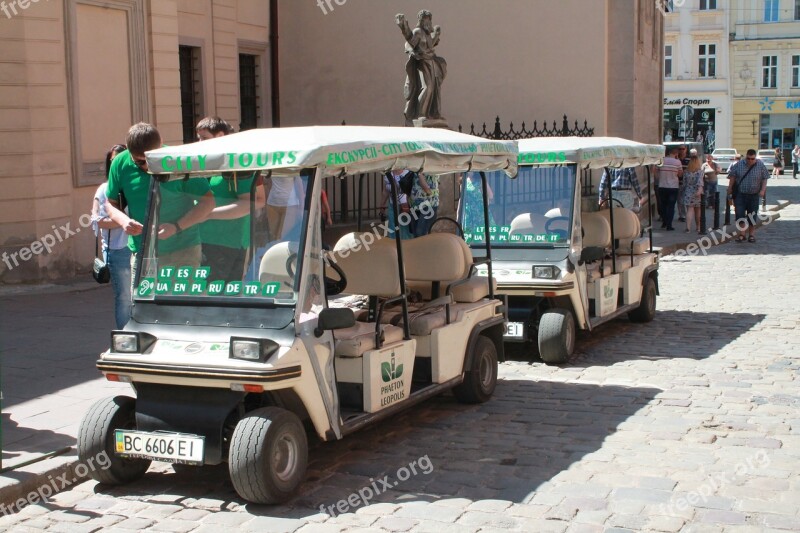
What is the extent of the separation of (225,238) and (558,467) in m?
2.42

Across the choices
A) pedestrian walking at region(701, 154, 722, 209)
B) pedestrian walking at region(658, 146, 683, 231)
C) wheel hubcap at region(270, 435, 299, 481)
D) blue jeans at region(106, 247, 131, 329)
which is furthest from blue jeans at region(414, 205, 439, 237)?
pedestrian walking at region(701, 154, 722, 209)

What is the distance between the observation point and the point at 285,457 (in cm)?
563

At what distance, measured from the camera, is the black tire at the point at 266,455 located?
17.6 feet

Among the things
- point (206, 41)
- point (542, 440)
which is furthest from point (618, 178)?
point (206, 41)

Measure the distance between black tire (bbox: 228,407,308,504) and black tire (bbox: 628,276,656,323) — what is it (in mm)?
6659

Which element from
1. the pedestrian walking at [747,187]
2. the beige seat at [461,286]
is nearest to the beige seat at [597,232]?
the beige seat at [461,286]

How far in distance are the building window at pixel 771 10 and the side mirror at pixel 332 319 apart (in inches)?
2199

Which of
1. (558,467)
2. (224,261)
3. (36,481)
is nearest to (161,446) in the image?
(36,481)

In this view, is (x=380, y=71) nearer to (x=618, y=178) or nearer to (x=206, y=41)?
(x=206, y=41)

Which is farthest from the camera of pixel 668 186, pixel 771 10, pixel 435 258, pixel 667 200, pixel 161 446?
pixel 771 10

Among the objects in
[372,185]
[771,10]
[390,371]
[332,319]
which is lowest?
[390,371]

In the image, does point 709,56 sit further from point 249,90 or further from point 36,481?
point 36,481

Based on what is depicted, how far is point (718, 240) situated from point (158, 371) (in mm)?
17867

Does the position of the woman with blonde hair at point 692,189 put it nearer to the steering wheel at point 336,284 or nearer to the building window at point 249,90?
the building window at point 249,90
